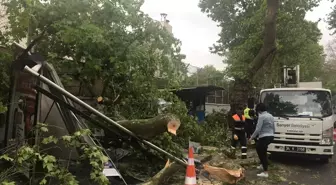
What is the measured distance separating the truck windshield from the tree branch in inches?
163

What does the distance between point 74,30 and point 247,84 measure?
9.05 m

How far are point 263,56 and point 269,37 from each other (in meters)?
0.82

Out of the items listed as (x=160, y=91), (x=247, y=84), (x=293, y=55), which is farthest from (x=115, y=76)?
(x=293, y=55)

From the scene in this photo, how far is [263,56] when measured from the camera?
13.5 m

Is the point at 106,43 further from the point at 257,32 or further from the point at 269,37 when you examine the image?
the point at 257,32

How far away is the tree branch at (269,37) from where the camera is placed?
43.5 feet

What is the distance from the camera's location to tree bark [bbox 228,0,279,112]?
43.6 feet

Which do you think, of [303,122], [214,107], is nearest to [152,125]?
[303,122]

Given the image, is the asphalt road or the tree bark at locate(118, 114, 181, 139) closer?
the tree bark at locate(118, 114, 181, 139)

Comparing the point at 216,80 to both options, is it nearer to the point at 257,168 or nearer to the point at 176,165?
the point at 257,168

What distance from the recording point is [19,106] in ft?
18.0

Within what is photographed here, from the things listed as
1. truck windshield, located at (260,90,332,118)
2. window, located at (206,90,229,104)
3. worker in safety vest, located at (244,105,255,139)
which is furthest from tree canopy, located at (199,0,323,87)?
truck windshield, located at (260,90,332,118)

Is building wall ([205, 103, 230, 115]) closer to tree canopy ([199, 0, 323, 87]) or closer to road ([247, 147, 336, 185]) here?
tree canopy ([199, 0, 323, 87])

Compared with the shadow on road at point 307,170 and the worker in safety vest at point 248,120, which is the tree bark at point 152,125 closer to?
the shadow on road at point 307,170
